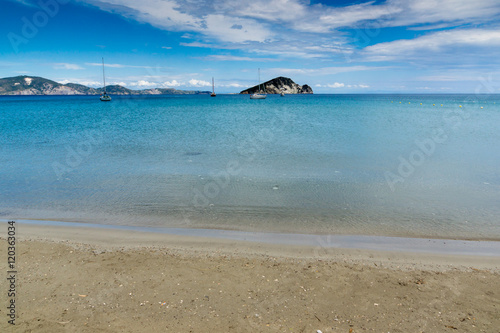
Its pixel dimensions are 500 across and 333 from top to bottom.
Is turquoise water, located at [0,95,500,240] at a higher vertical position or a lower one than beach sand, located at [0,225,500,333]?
higher

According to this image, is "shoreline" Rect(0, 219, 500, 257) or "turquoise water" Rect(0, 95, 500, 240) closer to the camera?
"shoreline" Rect(0, 219, 500, 257)

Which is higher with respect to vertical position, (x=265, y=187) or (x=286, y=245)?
(x=265, y=187)

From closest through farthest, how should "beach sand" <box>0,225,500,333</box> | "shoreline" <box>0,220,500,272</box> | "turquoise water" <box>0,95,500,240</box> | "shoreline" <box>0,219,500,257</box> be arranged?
"beach sand" <box>0,225,500,333</box>
"shoreline" <box>0,220,500,272</box>
"shoreline" <box>0,219,500,257</box>
"turquoise water" <box>0,95,500,240</box>

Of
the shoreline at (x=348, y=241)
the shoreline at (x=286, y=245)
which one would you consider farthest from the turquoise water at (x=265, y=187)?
the shoreline at (x=286, y=245)

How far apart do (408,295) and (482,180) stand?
12.1 m

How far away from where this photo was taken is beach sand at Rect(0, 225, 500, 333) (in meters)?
4.96

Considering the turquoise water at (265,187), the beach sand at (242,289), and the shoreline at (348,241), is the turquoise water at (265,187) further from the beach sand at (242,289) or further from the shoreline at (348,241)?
the beach sand at (242,289)

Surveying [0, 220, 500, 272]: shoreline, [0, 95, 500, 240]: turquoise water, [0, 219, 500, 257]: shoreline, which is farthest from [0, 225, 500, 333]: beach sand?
[0, 95, 500, 240]: turquoise water

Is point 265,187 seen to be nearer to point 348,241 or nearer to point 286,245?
point 286,245

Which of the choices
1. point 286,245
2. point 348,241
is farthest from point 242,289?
point 348,241

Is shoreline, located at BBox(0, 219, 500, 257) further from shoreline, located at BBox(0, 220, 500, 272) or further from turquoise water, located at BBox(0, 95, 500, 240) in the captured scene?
turquoise water, located at BBox(0, 95, 500, 240)

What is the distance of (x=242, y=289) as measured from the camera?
19.2 ft

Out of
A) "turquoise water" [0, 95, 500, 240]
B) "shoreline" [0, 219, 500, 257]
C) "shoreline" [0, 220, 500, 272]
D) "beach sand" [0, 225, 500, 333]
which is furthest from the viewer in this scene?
"turquoise water" [0, 95, 500, 240]

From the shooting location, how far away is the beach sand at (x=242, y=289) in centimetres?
496
